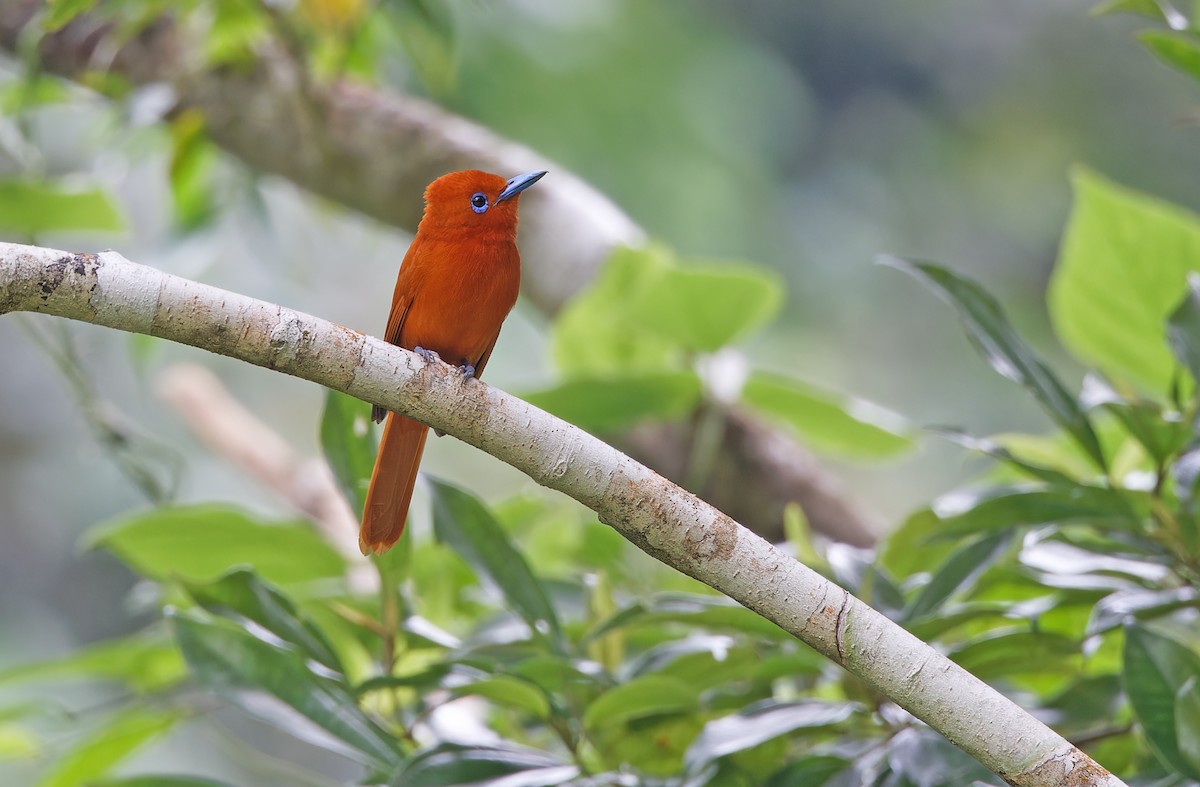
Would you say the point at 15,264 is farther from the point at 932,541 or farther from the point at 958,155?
the point at 958,155

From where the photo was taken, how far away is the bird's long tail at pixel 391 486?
194 centimetres

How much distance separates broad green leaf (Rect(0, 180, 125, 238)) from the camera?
311 centimetres

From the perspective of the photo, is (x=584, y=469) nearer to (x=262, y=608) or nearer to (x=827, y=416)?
(x=262, y=608)

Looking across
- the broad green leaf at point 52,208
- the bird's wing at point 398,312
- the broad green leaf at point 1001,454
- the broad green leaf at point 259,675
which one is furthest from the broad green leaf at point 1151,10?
the broad green leaf at point 52,208

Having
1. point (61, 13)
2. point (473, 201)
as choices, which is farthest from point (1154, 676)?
point (61, 13)

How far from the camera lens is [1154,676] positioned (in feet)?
5.10

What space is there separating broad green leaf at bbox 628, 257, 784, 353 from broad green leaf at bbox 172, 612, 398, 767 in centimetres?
126

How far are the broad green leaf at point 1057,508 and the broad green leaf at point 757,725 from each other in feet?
1.14

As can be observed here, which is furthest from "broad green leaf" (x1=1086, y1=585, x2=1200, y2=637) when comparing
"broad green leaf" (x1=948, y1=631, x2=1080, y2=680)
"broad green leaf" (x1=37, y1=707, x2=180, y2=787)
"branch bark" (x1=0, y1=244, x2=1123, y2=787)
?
"broad green leaf" (x1=37, y1=707, x2=180, y2=787)

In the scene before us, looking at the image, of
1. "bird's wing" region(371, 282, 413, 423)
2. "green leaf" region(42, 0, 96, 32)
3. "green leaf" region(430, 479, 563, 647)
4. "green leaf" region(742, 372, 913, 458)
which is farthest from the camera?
"green leaf" region(742, 372, 913, 458)

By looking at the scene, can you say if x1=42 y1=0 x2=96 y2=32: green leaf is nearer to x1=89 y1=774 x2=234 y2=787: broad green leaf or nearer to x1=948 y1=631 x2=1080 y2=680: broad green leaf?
x1=89 y1=774 x2=234 y2=787: broad green leaf

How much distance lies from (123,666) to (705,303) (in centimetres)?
146

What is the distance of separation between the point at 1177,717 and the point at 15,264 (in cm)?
141

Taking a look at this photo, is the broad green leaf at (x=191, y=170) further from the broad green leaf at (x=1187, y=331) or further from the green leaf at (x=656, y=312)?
the broad green leaf at (x=1187, y=331)
